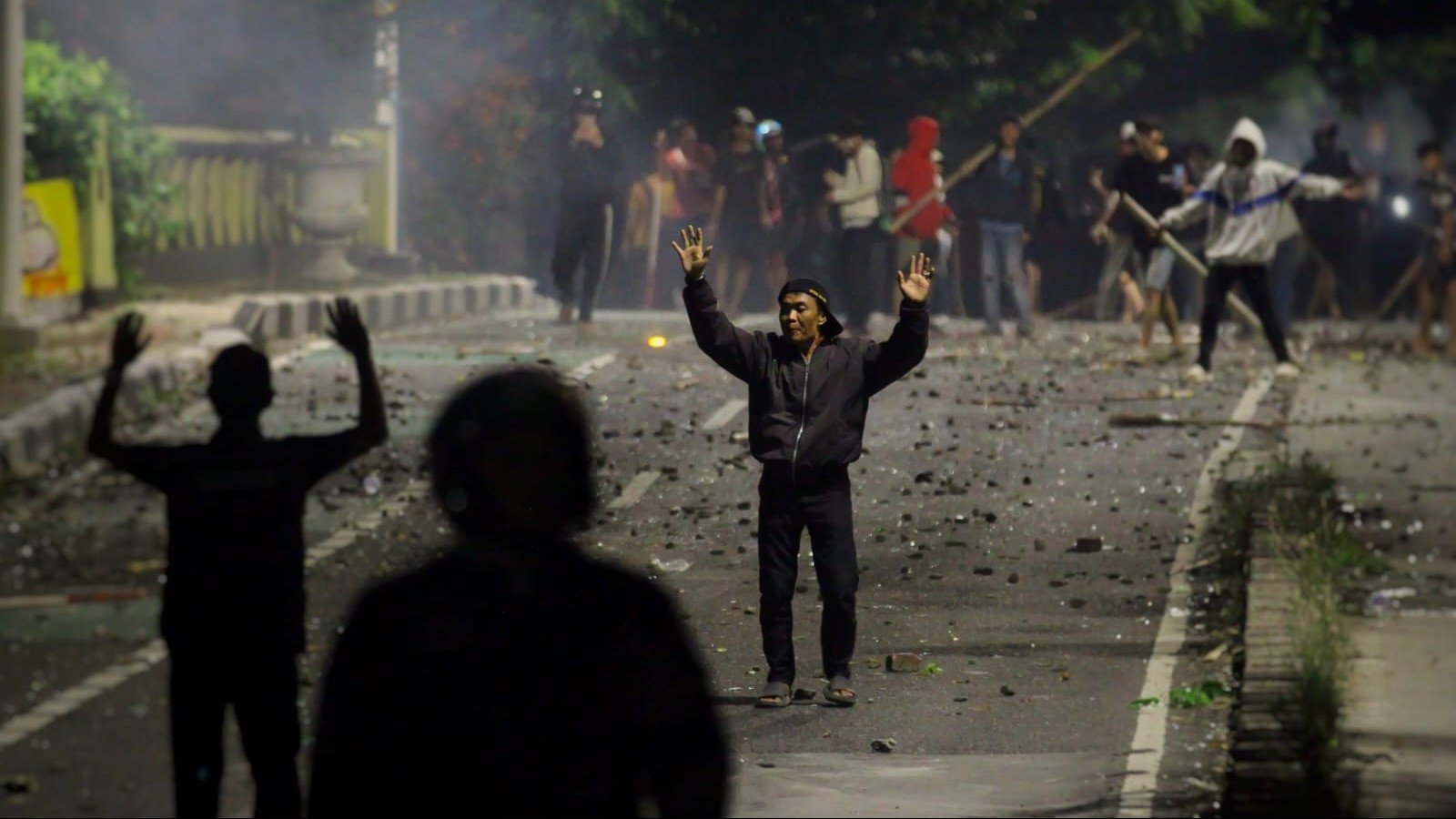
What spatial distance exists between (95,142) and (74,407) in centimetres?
720

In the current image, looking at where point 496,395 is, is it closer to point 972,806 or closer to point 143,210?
point 972,806

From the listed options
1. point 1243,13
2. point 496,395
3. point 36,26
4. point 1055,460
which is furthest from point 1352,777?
point 36,26

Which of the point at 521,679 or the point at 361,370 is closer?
the point at 521,679

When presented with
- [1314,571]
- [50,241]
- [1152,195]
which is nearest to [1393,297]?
[50,241]

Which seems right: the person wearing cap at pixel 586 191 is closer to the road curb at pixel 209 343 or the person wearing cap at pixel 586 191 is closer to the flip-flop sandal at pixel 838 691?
the flip-flop sandal at pixel 838 691

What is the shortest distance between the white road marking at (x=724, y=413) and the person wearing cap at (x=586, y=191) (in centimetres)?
39

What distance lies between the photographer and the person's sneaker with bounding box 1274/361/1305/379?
16.7 meters

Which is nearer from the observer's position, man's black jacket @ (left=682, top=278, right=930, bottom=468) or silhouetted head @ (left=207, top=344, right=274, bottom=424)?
man's black jacket @ (left=682, top=278, right=930, bottom=468)

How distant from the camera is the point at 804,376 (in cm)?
369

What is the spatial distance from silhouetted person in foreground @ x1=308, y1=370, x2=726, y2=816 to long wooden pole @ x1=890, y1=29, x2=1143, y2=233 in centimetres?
258

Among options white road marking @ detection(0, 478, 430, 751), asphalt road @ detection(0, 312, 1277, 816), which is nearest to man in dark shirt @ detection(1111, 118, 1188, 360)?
asphalt road @ detection(0, 312, 1277, 816)

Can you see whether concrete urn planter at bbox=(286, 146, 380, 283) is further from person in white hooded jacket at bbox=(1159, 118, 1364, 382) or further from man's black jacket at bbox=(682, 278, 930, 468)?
man's black jacket at bbox=(682, 278, 930, 468)

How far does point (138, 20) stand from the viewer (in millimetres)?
29312

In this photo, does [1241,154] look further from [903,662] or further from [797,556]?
[797,556]
